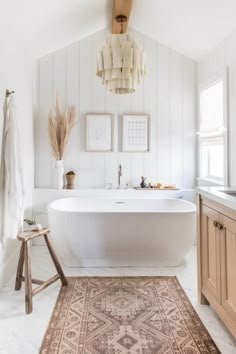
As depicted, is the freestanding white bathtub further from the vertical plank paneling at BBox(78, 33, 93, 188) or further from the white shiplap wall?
the vertical plank paneling at BBox(78, 33, 93, 188)

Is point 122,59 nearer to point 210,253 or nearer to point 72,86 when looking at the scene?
point 210,253

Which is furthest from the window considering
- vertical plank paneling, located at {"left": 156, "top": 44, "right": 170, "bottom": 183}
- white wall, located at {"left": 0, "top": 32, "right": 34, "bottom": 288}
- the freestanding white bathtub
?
white wall, located at {"left": 0, "top": 32, "right": 34, "bottom": 288}

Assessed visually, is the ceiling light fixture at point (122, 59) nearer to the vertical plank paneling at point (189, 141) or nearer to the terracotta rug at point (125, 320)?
the terracotta rug at point (125, 320)

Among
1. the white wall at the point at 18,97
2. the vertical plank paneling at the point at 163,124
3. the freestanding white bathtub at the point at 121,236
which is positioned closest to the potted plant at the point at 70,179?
the white wall at the point at 18,97

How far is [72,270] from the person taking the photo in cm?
302

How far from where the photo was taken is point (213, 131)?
363 cm

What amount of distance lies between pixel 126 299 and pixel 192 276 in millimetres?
832

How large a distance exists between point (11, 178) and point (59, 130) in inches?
61.4

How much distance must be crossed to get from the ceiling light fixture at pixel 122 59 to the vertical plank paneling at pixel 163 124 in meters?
1.80

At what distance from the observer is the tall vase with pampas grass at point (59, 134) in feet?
12.8

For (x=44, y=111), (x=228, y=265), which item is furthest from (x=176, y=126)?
(x=228, y=265)

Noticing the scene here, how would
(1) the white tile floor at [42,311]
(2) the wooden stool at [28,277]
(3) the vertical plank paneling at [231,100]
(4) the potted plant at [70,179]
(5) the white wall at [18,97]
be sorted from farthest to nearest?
(4) the potted plant at [70,179]
(3) the vertical plank paneling at [231,100]
(5) the white wall at [18,97]
(2) the wooden stool at [28,277]
(1) the white tile floor at [42,311]

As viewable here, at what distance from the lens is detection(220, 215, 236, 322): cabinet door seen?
5.57ft

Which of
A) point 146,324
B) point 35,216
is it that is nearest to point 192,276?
point 146,324
